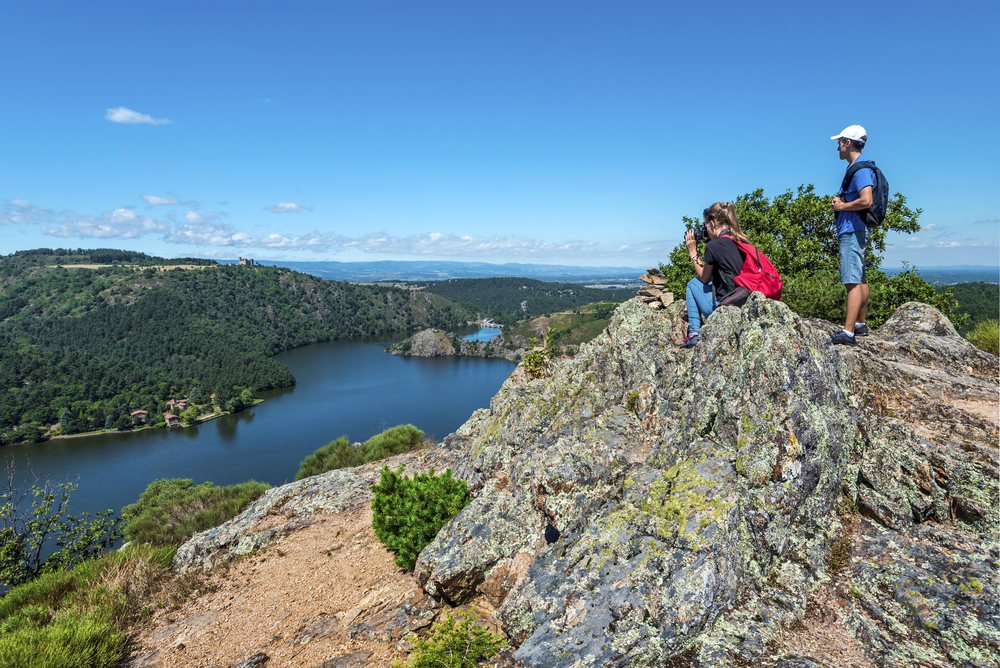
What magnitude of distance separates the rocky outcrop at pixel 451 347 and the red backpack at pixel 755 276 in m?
132

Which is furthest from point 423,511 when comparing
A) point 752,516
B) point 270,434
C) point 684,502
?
point 270,434

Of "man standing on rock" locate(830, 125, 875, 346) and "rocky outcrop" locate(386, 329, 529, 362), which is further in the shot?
"rocky outcrop" locate(386, 329, 529, 362)

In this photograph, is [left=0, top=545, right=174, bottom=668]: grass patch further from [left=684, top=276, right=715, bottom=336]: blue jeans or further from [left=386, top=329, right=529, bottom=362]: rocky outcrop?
[left=386, top=329, right=529, bottom=362]: rocky outcrop

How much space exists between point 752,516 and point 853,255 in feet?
13.3

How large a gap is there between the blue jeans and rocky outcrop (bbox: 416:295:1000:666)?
0.38 m

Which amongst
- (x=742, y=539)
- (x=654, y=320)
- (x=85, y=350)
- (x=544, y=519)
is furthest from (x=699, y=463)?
(x=85, y=350)

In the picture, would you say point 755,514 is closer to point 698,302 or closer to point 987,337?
point 698,302

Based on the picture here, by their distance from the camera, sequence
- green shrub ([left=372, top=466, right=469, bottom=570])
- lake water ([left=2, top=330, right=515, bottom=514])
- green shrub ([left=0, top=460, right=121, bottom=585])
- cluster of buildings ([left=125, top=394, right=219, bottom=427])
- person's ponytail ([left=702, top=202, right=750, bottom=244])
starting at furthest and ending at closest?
1. cluster of buildings ([left=125, top=394, right=219, bottom=427])
2. lake water ([left=2, top=330, right=515, bottom=514])
3. green shrub ([left=0, top=460, right=121, bottom=585])
4. green shrub ([left=372, top=466, right=469, bottom=570])
5. person's ponytail ([left=702, top=202, right=750, bottom=244])

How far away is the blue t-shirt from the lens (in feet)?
19.1

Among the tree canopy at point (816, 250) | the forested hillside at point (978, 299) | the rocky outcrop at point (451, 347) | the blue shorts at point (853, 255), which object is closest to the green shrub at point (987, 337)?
the tree canopy at point (816, 250)

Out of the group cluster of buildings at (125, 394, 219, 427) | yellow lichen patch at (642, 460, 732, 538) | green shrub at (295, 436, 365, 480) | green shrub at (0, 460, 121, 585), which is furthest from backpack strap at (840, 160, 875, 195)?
cluster of buildings at (125, 394, 219, 427)

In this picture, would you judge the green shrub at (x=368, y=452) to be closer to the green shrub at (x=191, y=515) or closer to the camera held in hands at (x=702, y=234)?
the green shrub at (x=191, y=515)

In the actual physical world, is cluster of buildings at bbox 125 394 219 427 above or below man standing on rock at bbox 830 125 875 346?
below

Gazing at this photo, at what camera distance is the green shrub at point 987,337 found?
9867 millimetres
